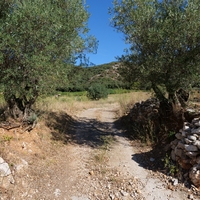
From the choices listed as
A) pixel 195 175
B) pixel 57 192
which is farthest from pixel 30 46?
pixel 195 175

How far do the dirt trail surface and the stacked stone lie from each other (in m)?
0.61

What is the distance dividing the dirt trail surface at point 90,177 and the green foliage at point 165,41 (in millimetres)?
2948

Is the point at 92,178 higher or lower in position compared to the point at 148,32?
lower

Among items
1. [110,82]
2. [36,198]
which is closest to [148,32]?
[36,198]

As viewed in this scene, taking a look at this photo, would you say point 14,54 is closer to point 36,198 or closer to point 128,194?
point 36,198

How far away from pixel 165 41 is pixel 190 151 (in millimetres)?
3634

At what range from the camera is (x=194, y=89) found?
7.86 meters

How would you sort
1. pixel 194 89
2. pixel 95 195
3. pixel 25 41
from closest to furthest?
1. pixel 95 195
2. pixel 25 41
3. pixel 194 89

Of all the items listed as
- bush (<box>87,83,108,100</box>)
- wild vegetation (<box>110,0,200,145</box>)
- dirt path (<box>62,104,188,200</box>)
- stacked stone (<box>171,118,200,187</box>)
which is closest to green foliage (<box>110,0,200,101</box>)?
wild vegetation (<box>110,0,200,145</box>)

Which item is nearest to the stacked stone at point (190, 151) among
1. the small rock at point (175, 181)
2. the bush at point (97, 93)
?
the small rock at point (175, 181)

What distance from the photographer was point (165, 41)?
281 inches

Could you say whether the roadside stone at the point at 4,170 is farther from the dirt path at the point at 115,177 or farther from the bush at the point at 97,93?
the bush at the point at 97,93

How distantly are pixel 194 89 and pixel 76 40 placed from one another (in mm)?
4783

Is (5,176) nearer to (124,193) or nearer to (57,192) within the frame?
(57,192)
